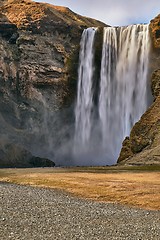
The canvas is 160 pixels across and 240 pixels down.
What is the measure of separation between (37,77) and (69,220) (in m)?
67.3

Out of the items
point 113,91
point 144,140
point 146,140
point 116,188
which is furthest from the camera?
point 113,91

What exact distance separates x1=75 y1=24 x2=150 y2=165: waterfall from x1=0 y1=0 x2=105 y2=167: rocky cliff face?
340 centimetres

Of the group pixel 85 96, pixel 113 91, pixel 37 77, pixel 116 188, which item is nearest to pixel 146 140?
pixel 113 91

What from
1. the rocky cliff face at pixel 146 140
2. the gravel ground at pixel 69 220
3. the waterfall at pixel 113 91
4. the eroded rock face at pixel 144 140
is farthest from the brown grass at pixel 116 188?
the waterfall at pixel 113 91

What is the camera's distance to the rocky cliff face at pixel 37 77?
255 feet

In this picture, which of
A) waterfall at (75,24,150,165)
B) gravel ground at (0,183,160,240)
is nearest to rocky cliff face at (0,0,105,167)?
waterfall at (75,24,150,165)

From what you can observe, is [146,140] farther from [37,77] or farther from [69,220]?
[69,220]

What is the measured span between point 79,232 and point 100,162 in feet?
188

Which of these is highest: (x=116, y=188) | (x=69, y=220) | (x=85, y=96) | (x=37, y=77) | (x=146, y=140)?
(x=37, y=77)

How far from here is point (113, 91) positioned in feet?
256

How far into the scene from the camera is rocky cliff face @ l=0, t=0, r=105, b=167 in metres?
77.9

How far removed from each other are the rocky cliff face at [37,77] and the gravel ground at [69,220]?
2055 inches

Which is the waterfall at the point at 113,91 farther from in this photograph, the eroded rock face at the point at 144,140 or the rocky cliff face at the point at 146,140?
the eroded rock face at the point at 144,140

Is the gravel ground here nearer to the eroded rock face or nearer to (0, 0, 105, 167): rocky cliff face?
the eroded rock face
